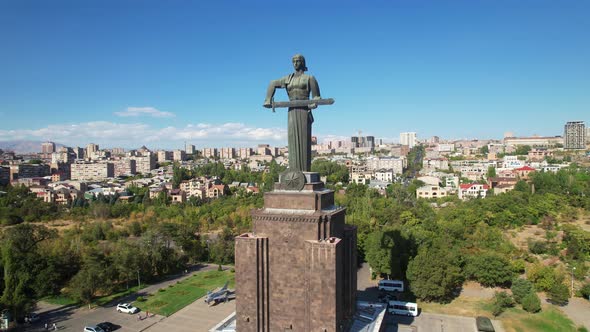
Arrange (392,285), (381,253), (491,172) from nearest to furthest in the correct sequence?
(392,285) → (381,253) → (491,172)

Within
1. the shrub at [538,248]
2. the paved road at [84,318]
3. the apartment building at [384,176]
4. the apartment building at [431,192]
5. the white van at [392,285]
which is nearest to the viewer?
the paved road at [84,318]

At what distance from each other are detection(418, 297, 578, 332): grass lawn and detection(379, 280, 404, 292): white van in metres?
1.92

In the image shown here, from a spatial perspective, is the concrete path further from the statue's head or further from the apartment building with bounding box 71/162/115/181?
the apartment building with bounding box 71/162/115/181

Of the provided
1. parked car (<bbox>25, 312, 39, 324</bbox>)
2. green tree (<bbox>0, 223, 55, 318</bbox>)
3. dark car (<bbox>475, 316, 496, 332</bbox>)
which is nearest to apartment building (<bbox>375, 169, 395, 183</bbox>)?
dark car (<bbox>475, 316, 496, 332</bbox>)

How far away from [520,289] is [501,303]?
5.71 feet

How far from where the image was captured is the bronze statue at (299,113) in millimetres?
14453

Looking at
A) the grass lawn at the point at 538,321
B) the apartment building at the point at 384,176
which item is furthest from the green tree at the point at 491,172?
the grass lawn at the point at 538,321

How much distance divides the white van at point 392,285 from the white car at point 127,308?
15.9 metres

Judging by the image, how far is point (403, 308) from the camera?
2239 cm

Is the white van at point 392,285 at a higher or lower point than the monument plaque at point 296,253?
lower

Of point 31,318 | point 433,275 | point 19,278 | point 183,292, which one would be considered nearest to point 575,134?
point 433,275

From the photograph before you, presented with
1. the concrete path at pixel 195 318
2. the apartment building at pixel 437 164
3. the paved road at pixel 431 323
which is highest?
the apartment building at pixel 437 164

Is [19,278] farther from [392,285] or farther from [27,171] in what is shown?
[27,171]

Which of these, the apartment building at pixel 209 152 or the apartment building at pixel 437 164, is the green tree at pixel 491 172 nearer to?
the apartment building at pixel 437 164
